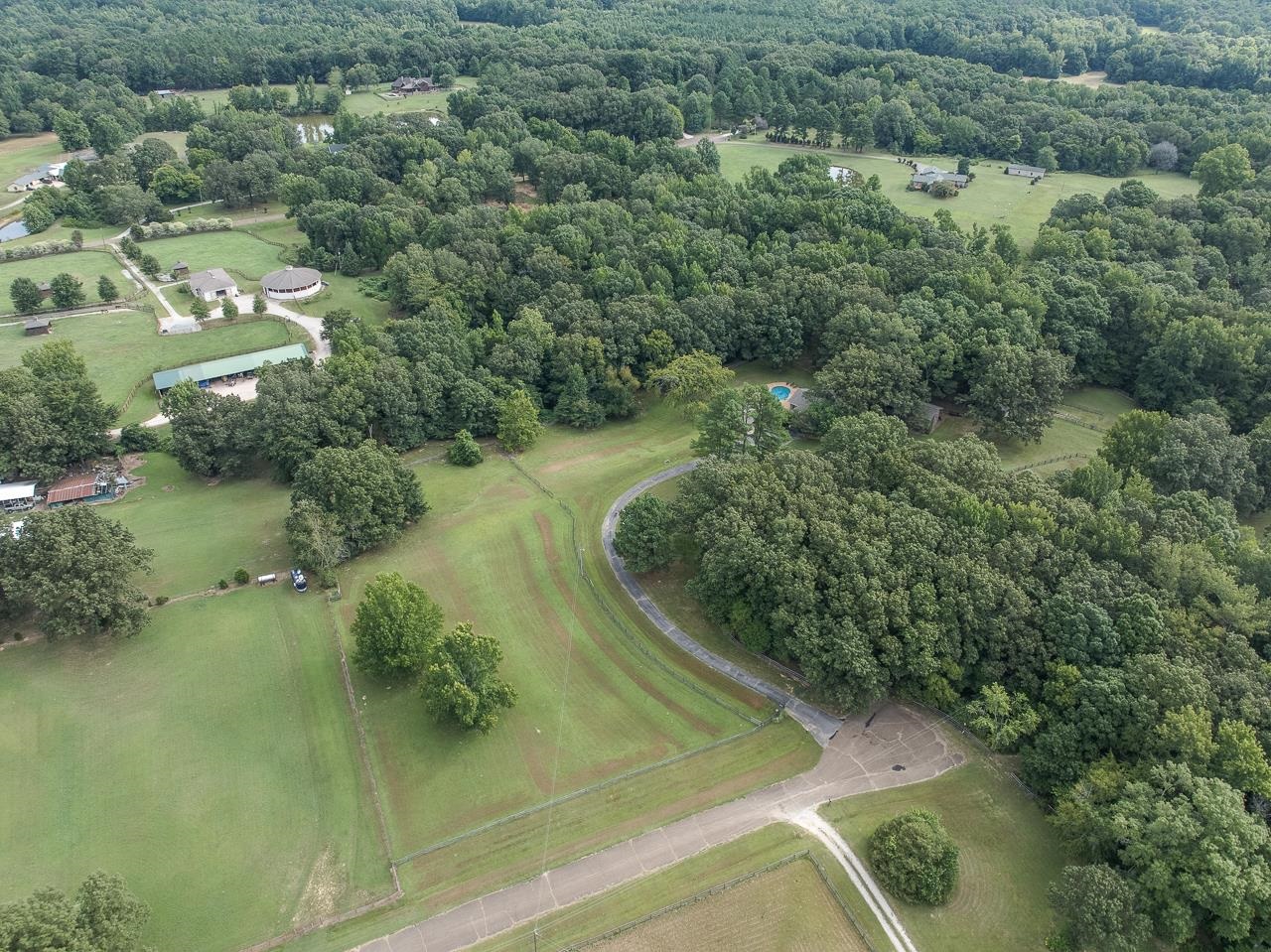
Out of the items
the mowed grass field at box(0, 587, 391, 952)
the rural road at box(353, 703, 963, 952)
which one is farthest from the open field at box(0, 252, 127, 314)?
the rural road at box(353, 703, 963, 952)

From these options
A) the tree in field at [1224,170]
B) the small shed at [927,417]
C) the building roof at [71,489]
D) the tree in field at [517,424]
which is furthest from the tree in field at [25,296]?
the tree in field at [1224,170]

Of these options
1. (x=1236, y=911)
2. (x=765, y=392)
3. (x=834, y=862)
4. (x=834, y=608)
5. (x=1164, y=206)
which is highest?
(x=1164, y=206)

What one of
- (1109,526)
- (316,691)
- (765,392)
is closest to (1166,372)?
(1109,526)

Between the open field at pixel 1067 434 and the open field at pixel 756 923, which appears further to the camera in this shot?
the open field at pixel 1067 434

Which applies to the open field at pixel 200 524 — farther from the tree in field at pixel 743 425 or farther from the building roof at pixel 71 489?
the tree in field at pixel 743 425

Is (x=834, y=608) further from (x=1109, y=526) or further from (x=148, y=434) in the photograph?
(x=148, y=434)

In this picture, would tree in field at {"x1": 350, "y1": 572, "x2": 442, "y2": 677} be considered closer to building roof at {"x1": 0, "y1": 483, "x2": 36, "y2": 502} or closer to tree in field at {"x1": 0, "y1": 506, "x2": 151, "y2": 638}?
tree in field at {"x1": 0, "y1": 506, "x2": 151, "y2": 638}
